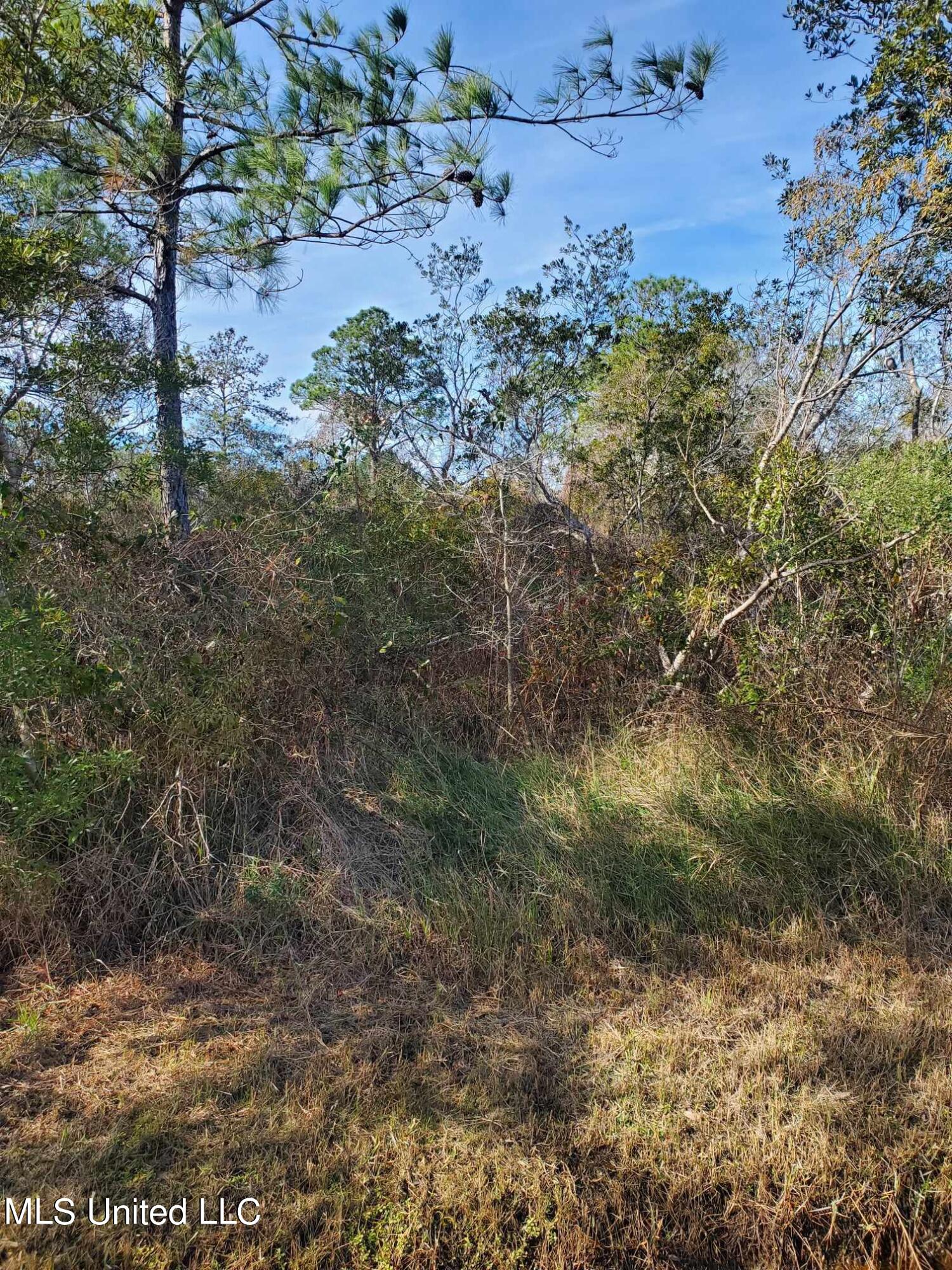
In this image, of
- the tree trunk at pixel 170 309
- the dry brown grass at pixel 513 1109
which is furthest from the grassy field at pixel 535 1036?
the tree trunk at pixel 170 309

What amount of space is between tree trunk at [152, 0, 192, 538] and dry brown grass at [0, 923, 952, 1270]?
3678 mm

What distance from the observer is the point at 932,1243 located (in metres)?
2.30

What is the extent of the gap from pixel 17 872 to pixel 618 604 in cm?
401

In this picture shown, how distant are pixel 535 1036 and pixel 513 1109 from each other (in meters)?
0.38

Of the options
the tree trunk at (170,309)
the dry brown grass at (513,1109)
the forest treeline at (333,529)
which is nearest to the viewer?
the dry brown grass at (513,1109)

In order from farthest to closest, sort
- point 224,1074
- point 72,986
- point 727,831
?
point 727,831
point 72,986
point 224,1074

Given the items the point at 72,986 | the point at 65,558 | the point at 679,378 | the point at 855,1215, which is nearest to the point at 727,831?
the point at 855,1215

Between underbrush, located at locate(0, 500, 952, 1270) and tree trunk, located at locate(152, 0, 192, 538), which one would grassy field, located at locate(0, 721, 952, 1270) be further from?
tree trunk, located at locate(152, 0, 192, 538)

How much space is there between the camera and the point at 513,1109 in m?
2.63

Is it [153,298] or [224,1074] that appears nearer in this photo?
[224,1074]

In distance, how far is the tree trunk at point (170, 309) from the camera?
5.94 meters

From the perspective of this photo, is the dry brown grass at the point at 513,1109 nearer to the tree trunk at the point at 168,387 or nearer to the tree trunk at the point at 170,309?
the tree trunk at the point at 170,309

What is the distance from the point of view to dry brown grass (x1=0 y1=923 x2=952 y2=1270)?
225cm

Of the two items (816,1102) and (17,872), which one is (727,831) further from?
(17,872)
